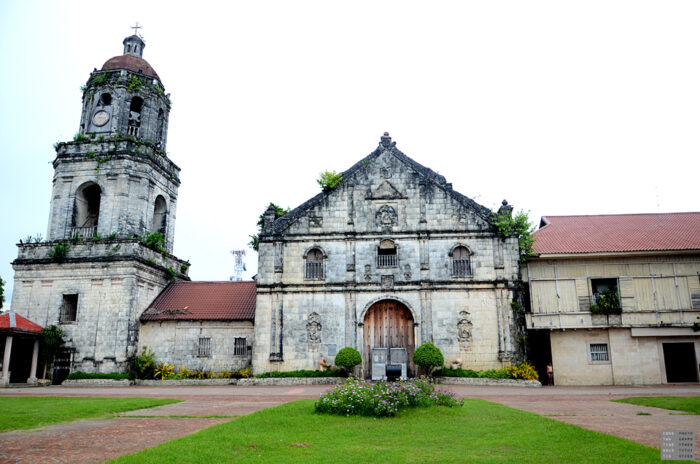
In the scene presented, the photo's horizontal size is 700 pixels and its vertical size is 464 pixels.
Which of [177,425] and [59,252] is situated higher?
[59,252]

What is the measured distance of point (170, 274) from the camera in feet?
107

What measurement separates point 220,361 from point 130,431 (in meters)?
18.1

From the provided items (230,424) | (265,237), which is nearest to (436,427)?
(230,424)

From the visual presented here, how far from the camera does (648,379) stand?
25.4 metres

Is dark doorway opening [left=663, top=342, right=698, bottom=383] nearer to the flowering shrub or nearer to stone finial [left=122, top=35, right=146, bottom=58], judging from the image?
the flowering shrub

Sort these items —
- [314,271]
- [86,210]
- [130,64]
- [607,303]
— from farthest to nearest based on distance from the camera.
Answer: [130,64] → [86,210] → [314,271] → [607,303]

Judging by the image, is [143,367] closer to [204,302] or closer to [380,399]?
[204,302]

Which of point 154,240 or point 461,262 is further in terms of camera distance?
point 154,240

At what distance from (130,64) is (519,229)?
25.0m

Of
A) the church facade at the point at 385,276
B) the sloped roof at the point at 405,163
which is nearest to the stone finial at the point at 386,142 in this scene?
the sloped roof at the point at 405,163

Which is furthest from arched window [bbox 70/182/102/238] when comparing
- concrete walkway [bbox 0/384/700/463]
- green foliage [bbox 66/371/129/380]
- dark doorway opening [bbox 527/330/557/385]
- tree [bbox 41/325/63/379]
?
dark doorway opening [bbox 527/330/557/385]

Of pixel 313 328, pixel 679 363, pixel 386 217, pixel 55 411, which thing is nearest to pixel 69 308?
pixel 313 328

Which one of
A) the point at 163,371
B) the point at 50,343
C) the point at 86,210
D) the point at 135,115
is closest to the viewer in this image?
the point at 50,343

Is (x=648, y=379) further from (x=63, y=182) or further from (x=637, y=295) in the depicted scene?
(x=63, y=182)
